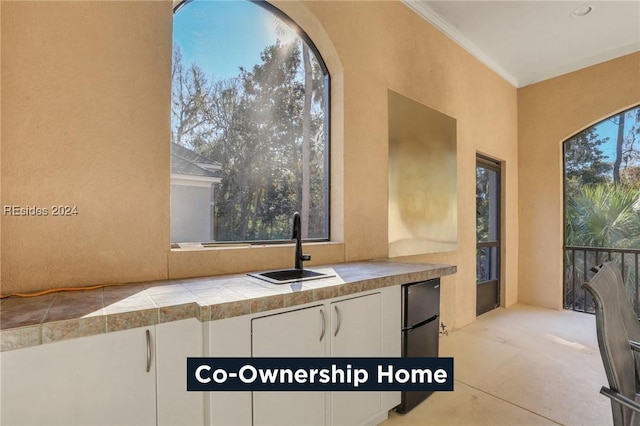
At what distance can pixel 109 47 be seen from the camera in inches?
63.3

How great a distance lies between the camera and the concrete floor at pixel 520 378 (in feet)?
6.85

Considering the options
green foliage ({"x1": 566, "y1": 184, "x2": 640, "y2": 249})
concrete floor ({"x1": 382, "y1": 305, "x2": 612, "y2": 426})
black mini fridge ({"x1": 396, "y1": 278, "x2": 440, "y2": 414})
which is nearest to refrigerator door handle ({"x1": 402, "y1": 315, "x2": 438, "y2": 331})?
black mini fridge ({"x1": 396, "y1": 278, "x2": 440, "y2": 414})

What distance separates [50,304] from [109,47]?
122 cm

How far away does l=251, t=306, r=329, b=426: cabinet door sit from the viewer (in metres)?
1.43

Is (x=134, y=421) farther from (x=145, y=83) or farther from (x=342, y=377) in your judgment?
(x=145, y=83)

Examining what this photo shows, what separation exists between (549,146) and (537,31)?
5.57 feet

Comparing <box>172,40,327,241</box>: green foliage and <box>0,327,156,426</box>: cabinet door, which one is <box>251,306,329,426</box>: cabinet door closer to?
<box>0,327,156,426</box>: cabinet door

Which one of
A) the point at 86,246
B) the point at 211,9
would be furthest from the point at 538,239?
the point at 86,246

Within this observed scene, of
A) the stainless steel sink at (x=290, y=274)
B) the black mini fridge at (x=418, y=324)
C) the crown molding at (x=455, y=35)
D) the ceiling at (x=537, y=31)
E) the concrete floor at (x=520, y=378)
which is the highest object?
the ceiling at (x=537, y=31)

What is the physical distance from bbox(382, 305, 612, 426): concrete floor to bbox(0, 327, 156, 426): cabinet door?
4.98 ft

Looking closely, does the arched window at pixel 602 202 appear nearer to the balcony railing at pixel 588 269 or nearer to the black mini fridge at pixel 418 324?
the balcony railing at pixel 588 269

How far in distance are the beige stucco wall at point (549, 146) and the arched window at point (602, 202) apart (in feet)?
0.51

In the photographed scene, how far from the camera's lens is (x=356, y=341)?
5.89ft

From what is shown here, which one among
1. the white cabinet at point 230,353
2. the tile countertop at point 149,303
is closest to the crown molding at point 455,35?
the tile countertop at point 149,303
